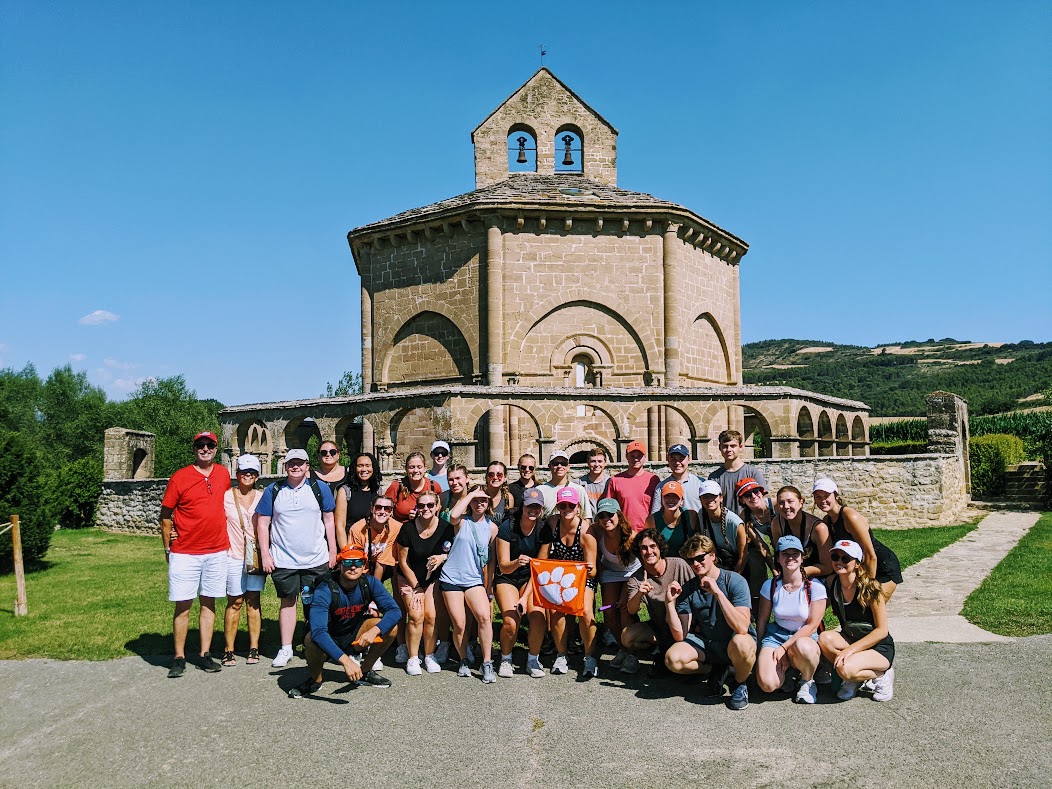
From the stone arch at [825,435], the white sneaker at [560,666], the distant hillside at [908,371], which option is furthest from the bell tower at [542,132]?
the distant hillside at [908,371]

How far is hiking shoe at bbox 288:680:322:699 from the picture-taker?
5641 mm

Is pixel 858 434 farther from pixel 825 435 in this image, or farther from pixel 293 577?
pixel 293 577

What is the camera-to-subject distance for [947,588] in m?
9.21

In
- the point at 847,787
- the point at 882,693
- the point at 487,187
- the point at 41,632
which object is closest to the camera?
the point at 847,787

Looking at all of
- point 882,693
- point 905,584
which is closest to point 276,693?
point 882,693

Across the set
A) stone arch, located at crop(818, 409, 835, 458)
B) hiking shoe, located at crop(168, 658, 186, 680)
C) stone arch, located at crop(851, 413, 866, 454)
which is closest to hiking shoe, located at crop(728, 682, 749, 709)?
hiking shoe, located at crop(168, 658, 186, 680)

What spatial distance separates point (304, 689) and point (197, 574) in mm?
1494

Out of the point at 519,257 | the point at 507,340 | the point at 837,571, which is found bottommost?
the point at 837,571

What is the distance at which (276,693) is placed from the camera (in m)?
5.76

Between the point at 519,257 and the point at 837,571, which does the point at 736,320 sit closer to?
the point at 519,257

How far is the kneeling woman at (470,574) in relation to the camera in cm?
618

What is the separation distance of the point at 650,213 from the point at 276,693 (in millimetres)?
15631

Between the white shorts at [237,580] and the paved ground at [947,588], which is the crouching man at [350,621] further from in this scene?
the paved ground at [947,588]

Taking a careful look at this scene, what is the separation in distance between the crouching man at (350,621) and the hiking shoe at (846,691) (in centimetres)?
328
